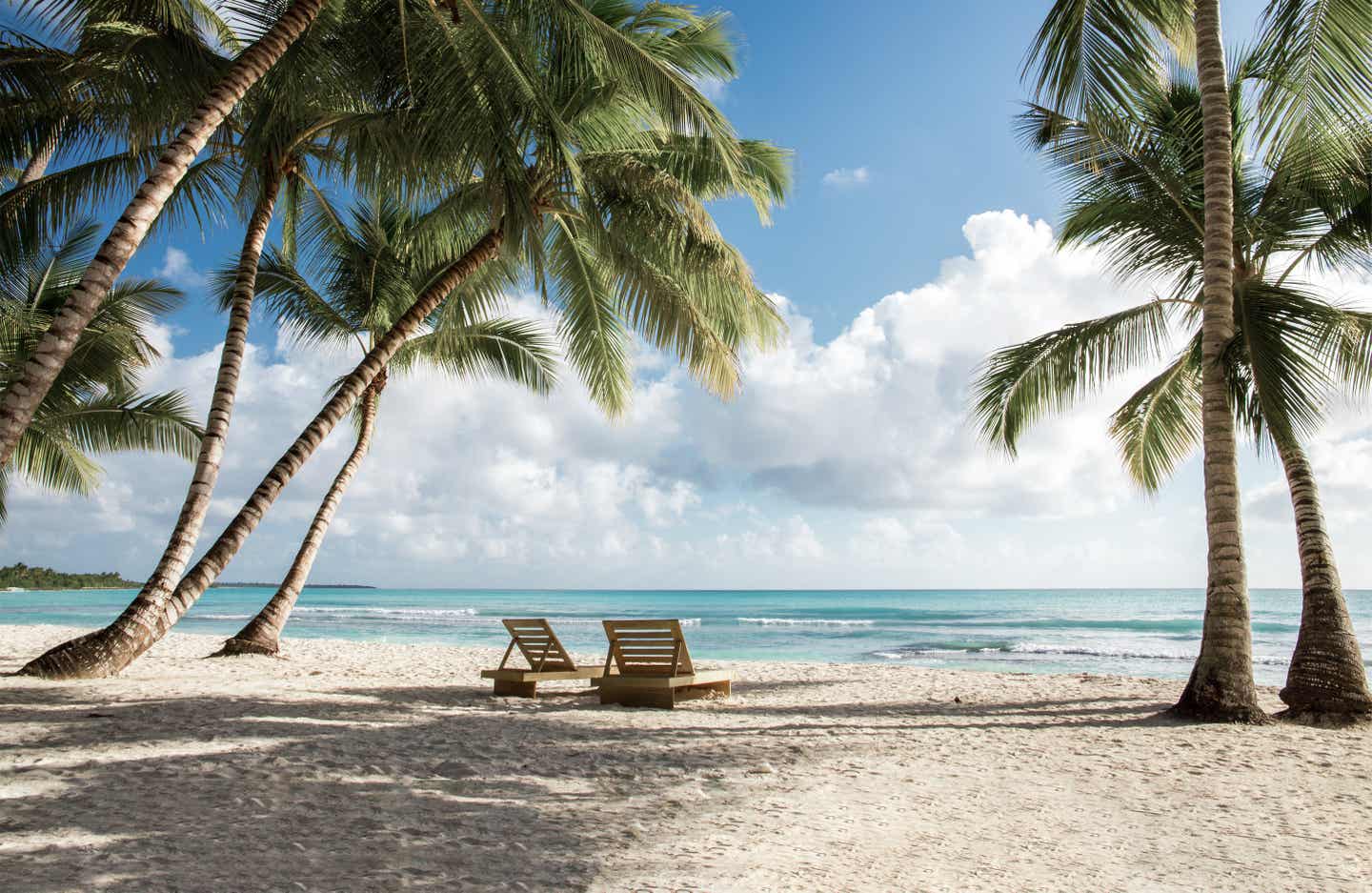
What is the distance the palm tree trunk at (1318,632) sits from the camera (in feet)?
23.1

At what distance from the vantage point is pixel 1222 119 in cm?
742

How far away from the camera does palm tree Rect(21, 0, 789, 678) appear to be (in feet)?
23.0

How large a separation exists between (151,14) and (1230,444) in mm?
9838

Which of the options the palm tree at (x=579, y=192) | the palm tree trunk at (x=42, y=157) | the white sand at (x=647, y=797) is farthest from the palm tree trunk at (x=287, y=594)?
the palm tree trunk at (x=42, y=157)

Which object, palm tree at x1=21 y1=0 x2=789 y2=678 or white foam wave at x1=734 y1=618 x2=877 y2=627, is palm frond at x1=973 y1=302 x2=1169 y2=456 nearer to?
palm tree at x1=21 y1=0 x2=789 y2=678

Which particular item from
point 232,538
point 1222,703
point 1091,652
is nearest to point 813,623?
point 1091,652

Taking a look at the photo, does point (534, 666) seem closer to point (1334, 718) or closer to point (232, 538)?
point (232, 538)

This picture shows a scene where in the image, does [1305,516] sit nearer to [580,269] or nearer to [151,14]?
[580,269]

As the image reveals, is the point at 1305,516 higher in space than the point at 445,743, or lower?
higher

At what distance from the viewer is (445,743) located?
5520 millimetres

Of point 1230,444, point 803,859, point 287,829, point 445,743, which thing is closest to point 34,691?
point 445,743

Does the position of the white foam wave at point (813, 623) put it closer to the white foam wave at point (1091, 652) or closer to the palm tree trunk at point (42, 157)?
the white foam wave at point (1091, 652)

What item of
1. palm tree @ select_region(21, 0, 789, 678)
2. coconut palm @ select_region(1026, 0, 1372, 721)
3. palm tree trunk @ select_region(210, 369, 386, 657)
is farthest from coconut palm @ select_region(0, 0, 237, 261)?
coconut palm @ select_region(1026, 0, 1372, 721)

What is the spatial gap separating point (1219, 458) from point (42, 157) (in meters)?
12.0
